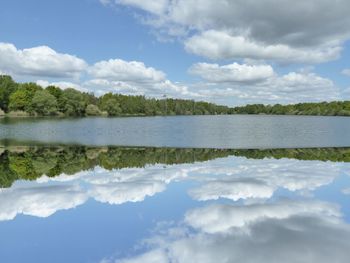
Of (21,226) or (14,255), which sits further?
(21,226)

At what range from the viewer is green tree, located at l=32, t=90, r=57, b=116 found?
366 feet

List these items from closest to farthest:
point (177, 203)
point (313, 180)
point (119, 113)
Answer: point (177, 203) < point (313, 180) < point (119, 113)

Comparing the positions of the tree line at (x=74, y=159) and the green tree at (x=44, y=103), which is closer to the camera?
the tree line at (x=74, y=159)

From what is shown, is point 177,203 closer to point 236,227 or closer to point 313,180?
point 236,227

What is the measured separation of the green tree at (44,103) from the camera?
→ 11150cm

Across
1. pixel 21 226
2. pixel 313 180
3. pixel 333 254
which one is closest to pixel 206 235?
pixel 333 254

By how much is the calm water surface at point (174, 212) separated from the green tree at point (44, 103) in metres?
96.8

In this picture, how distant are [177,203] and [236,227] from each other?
9.78 feet

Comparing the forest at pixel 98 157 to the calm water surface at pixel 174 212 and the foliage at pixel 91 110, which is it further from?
the foliage at pixel 91 110

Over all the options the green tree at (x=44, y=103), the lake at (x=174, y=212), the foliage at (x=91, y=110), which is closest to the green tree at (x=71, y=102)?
the foliage at (x=91, y=110)

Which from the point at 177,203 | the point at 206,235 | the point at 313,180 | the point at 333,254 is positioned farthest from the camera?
the point at 313,180

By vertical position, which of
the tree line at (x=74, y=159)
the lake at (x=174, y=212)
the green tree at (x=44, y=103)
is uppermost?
the green tree at (x=44, y=103)

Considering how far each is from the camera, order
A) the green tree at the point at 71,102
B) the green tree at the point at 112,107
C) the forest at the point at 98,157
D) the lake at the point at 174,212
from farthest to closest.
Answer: the green tree at the point at 112,107 → the green tree at the point at 71,102 → the forest at the point at 98,157 → the lake at the point at 174,212

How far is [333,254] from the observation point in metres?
7.60
